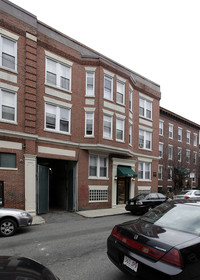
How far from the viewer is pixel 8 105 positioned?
11.7 m

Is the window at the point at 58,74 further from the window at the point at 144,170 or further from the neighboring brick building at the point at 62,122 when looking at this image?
the window at the point at 144,170

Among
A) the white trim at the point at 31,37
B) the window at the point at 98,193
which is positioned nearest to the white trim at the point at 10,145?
the window at the point at 98,193

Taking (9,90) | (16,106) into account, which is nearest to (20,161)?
(16,106)

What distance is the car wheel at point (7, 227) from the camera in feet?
23.6

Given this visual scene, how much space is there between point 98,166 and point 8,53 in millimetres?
9459

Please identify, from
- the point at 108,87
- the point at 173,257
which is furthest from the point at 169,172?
the point at 173,257

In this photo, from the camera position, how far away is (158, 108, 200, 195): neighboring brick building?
27312 millimetres

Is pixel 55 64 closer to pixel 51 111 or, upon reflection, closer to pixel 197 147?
pixel 51 111

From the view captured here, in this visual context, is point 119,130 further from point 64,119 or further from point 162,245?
point 162,245

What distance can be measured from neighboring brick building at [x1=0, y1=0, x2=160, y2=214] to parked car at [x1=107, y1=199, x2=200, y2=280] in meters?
9.23

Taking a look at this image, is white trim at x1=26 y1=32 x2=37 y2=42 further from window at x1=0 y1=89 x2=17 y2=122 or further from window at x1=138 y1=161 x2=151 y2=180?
window at x1=138 y1=161 x2=151 y2=180

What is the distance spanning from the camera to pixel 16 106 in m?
11.9

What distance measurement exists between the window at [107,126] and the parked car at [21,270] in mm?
12571

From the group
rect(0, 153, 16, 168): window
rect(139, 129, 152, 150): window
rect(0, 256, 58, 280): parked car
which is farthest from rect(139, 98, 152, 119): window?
rect(0, 256, 58, 280): parked car
